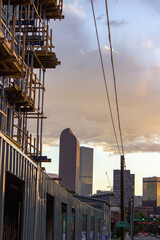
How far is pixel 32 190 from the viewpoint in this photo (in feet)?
62.5

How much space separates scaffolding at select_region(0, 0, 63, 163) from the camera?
2381cm

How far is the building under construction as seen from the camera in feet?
55.6

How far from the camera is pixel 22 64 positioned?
23.2 metres

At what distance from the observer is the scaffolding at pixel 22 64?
23812mm

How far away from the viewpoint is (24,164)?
1714 cm

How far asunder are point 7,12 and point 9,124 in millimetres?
7055

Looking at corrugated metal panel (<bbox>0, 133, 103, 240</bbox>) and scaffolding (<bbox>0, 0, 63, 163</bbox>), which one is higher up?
scaffolding (<bbox>0, 0, 63, 163</bbox>)

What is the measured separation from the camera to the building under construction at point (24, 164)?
1695cm

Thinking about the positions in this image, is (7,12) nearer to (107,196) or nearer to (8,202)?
(8,202)

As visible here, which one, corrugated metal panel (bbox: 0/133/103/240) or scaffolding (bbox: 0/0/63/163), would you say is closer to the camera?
corrugated metal panel (bbox: 0/133/103/240)

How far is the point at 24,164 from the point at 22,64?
756 cm

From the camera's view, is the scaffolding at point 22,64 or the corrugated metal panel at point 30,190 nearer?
the corrugated metal panel at point 30,190

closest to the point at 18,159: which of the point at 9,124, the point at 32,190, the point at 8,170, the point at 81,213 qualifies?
the point at 8,170

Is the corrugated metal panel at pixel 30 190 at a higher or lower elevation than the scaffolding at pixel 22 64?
lower
